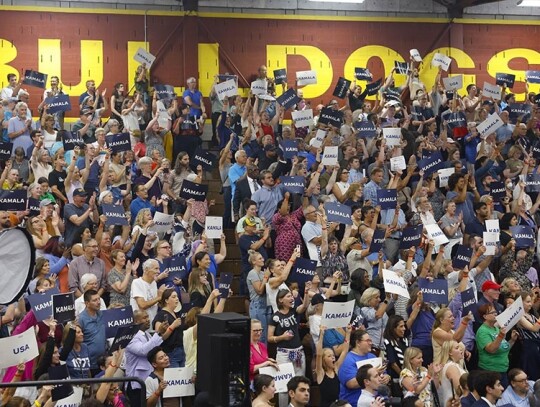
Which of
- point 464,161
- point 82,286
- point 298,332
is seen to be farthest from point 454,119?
point 82,286

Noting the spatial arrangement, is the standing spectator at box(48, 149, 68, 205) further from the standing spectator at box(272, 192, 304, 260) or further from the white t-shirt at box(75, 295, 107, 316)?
the white t-shirt at box(75, 295, 107, 316)

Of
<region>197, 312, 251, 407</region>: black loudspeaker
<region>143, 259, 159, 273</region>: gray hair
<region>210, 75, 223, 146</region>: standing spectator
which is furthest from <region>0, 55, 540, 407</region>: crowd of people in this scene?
<region>197, 312, 251, 407</region>: black loudspeaker

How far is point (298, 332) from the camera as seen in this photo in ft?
38.2

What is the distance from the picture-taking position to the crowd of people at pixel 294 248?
34.4 ft

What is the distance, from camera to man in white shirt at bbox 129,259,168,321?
1115 cm

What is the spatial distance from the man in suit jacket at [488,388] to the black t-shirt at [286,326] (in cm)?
195

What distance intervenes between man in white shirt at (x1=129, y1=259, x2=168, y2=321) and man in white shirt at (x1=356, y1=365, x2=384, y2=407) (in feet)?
7.31

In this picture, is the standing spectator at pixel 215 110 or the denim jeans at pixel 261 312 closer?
the denim jeans at pixel 261 312

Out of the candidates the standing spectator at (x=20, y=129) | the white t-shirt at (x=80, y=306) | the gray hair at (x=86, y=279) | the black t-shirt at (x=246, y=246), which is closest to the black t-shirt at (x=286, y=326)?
the black t-shirt at (x=246, y=246)

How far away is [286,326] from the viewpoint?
1141cm

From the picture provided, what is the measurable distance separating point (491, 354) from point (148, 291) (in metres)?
3.80

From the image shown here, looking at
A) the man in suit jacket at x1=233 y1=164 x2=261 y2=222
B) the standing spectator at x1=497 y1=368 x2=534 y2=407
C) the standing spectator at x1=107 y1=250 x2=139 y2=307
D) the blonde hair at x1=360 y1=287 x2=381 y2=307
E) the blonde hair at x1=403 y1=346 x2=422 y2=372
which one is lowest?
the standing spectator at x1=497 y1=368 x2=534 y2=407

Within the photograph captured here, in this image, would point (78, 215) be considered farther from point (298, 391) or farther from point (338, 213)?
point (298, 391)

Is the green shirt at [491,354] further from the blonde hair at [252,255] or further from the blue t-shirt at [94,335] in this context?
the blue t-shirt at [94,335]
